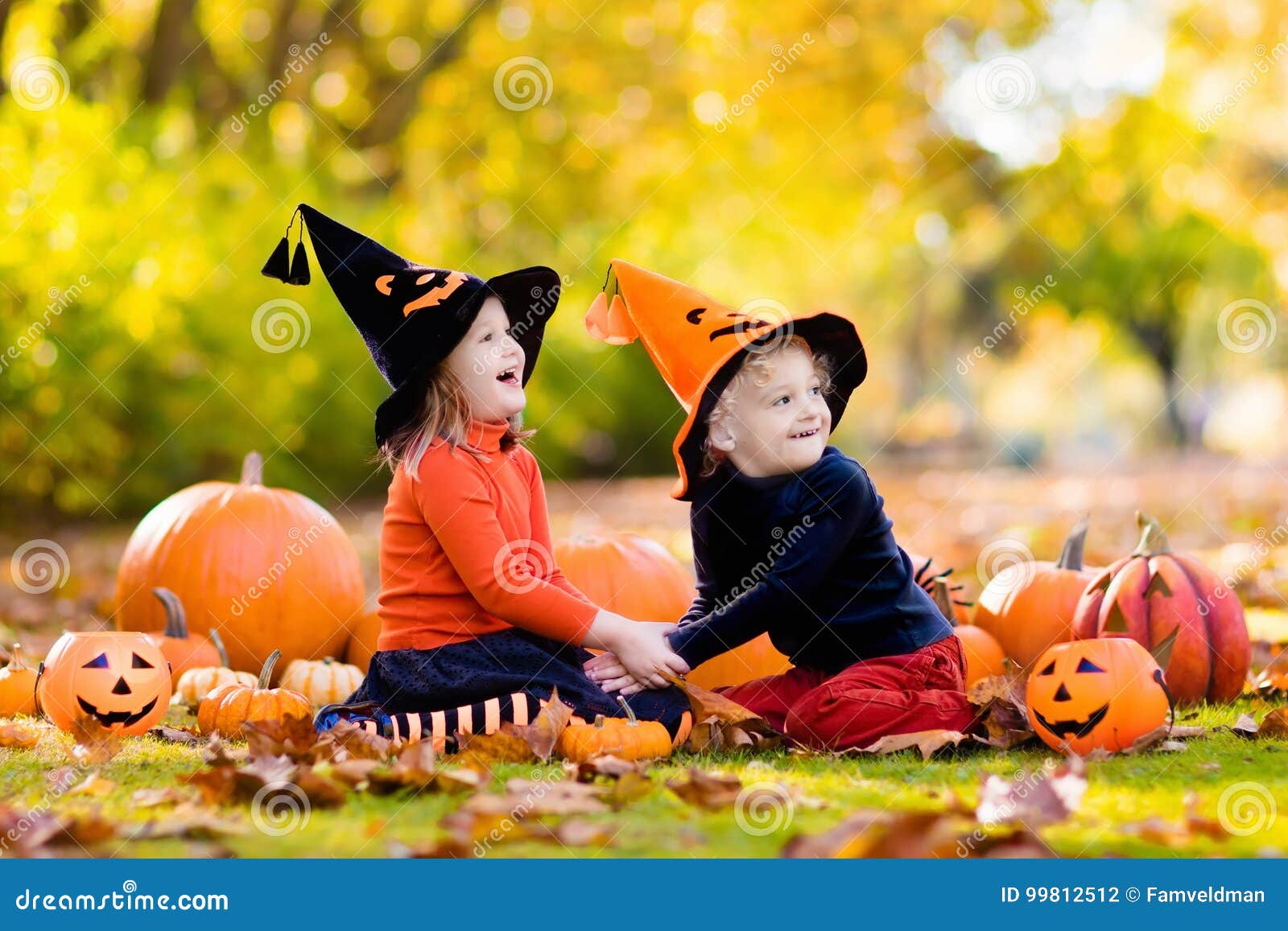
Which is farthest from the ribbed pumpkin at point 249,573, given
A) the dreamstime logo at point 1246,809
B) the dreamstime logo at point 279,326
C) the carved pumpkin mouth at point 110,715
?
the dreamstime logo at point 279,326

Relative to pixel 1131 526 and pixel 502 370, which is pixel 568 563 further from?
pixel 1131 526

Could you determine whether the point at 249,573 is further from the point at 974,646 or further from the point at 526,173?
the point at 526,173

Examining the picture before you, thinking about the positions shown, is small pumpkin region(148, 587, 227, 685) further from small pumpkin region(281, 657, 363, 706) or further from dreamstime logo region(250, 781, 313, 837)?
dreamstime logo region(250, 781, 313, 837)

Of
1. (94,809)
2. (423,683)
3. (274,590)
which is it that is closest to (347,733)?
(423,683)

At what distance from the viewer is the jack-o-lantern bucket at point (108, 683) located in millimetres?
3350

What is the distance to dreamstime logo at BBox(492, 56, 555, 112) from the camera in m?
13.2

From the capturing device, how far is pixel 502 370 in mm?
3428

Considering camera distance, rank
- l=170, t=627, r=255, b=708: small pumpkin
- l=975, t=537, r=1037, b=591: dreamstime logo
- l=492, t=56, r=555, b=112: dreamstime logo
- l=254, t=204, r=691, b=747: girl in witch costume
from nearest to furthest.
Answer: l=254, t=204, r=691, b=747: girl in witch costume
l=170, t=627, r=255, b=708: small pumpkin
l=975, t=537, r=1037, b=591: dreamstime logo
l=492, t=56, r=555, b=112: dreamstime logo

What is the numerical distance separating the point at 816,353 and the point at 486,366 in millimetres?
902

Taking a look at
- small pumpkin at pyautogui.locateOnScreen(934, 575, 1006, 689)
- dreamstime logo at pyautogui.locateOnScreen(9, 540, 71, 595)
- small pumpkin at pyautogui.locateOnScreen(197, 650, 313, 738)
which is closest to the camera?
small pumpkin at pyautogui.locateOnScreen(197, 650, 313, 738)

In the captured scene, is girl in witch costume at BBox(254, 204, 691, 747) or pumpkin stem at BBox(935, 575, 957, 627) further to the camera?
pumpkin stem at BBox(935, 575, 957, 627)

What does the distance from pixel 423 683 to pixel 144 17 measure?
10.7m

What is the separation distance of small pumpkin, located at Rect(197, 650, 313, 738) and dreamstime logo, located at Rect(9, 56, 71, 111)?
17.3ft
